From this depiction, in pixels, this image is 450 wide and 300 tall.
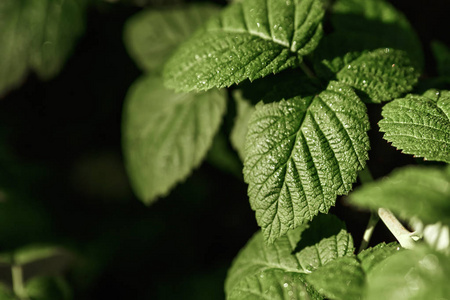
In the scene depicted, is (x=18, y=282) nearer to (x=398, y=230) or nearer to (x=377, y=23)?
(x=398, y=230)

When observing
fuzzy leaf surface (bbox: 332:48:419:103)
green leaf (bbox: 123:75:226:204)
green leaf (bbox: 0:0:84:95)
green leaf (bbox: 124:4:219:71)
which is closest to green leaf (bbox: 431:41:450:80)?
Answer: fuzzy leaf surface (bbox: 332:48:419:103)

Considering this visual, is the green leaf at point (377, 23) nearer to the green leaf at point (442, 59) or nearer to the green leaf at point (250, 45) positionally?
the green leaf at point (442, 59)

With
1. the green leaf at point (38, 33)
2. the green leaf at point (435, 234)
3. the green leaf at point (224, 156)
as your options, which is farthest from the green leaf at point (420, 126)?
the green leaf at point (38, 33)

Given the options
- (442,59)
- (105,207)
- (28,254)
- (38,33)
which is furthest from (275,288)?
(105,207)

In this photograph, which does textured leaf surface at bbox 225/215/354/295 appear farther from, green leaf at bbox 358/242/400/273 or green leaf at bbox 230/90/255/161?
green leaf at bbox 230/90/255/161

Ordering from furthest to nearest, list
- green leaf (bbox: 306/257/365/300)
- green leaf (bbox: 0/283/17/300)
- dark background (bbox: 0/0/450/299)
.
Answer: dark background (bbox: 0/0/450/299)
green leaf (bbox: 0/283/17/300)
green leaf (bbox: 306/257/365/300)
